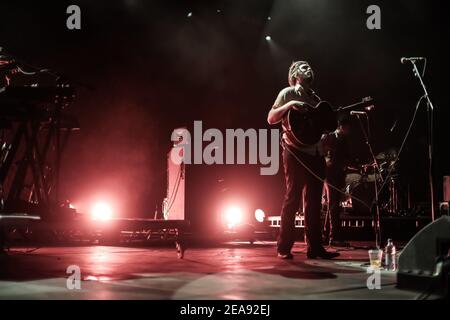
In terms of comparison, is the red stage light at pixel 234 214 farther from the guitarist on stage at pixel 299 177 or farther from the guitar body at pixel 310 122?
the guitar body at pixel 310 122

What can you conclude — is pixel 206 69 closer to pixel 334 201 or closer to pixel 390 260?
pixel 334 201

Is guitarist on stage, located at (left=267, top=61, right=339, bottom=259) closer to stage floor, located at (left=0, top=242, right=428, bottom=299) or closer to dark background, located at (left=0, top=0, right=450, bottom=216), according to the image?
stage floor, located at (left=0, top=242, right=428, bottom=299)

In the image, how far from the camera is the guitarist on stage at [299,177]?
4.89 meters

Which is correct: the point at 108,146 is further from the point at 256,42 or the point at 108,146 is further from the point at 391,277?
the point at 391,277

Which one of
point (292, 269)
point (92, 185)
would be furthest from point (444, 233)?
point (92, 185)

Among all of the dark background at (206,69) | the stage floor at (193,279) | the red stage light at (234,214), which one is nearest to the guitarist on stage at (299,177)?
the stage floor at (193,279)

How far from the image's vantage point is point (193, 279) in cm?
332

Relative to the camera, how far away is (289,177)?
4.96 meters

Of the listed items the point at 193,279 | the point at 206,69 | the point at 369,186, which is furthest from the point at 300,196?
the point at 206,69

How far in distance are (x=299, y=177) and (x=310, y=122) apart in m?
0.57

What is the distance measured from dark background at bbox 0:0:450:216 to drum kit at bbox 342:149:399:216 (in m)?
0.57

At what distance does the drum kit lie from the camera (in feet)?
30.9

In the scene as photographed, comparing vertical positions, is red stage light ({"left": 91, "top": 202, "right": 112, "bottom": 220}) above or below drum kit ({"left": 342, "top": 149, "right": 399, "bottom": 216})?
below

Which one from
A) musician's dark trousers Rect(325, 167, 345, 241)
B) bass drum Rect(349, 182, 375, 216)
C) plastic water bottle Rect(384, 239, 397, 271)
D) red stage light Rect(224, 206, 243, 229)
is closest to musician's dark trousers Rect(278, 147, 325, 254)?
plastic water bottle Rect(384, 239, 397, 271)
